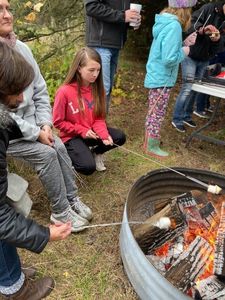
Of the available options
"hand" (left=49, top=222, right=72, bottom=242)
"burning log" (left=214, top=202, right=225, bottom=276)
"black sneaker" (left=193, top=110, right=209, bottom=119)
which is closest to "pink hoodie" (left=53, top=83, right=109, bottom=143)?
"burning log" (left=214, top=202, right=225, bottom=276)

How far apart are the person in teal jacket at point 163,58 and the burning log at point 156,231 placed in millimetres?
1424

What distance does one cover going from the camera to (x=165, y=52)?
342cm

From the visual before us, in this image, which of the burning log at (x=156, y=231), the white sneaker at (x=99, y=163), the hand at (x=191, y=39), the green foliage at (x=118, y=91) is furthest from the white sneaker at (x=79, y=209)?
the green foliage at (x=118, y=91)

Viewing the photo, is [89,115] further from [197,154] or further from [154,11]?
[154,11]

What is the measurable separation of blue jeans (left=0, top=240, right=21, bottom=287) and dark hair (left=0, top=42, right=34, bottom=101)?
0.77 metres

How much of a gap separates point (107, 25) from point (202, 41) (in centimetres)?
117

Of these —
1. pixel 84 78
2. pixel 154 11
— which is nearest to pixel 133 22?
pixel 84 78

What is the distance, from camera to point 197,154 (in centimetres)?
412

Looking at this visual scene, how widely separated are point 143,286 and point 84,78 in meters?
1.73

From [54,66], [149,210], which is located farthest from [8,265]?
[54,66]

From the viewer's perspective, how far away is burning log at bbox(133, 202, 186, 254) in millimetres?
2469

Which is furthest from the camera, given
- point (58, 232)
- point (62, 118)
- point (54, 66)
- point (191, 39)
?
point (54, 66)

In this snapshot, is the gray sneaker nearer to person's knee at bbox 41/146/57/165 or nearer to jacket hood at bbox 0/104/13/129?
person's knee at bbox 41/146/57/165

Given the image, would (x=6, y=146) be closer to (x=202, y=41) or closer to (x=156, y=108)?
(x=156, y=108)
